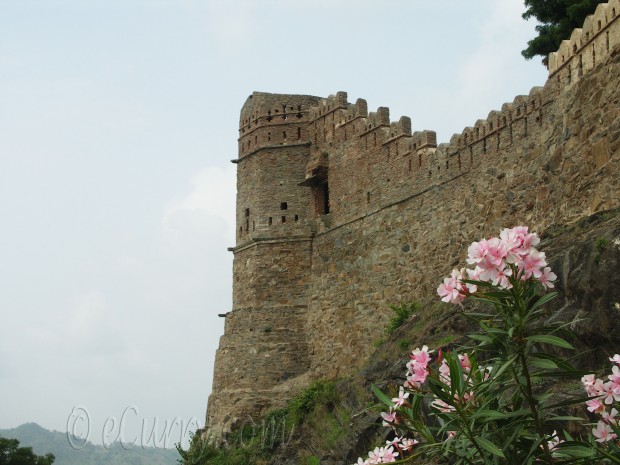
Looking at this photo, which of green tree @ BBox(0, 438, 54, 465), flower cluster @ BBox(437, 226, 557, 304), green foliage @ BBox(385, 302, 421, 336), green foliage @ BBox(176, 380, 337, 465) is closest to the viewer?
flower cluster @ BBox(437, 226, 557, 304)

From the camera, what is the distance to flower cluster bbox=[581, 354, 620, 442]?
7512 mm

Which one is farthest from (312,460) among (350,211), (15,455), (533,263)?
(15,455)

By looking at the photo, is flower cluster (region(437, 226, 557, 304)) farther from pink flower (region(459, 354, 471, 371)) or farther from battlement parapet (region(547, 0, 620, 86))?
battlement parapet (region(547, 0, 620, 86))

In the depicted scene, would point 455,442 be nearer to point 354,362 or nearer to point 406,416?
point 406,416

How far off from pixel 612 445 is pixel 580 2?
1863cm

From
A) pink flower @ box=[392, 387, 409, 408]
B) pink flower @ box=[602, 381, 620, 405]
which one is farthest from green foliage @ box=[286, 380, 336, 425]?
pink flower @ box=[602, 381, 620, 405]

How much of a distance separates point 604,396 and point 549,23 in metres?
19.9

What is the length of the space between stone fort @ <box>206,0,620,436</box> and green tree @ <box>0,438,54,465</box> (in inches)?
628

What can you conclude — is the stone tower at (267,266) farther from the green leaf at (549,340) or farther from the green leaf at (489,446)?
the green leaf at (549,340)

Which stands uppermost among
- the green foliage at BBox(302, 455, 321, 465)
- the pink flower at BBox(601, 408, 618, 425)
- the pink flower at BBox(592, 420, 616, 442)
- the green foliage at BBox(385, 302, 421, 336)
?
the green foliage at BBox(385, 302, 421, 336)

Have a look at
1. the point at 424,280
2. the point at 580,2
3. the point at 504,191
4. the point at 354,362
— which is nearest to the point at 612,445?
the point at 504,191

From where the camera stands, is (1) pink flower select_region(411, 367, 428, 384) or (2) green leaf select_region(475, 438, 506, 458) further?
(1) pink flower select_region(411, 367, 428, 384)

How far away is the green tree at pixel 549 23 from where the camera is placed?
978 inches

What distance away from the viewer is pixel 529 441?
24.5ft
